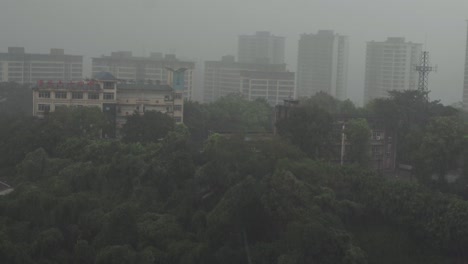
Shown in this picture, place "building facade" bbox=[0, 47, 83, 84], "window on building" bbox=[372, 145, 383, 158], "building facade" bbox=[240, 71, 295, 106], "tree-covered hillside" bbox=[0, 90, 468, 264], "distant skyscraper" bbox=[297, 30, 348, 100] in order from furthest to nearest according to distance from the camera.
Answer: "distant skyscraper" bbox=[297, 30, 348, 100]
"building facade" bbox=[0, 47, 83, 84]
"building facade" bbox=[240, 71, 295, 106]
"window on building" bbox=[372, 145, 383, 158]
"tree-covered hillside" bbox=[0, 90, 468, 264]

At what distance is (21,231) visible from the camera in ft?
15.3

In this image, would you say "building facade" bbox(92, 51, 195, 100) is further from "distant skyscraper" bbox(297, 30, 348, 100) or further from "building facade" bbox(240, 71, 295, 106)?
"distant skyscraper" bbox(297, 30, 348, 100)

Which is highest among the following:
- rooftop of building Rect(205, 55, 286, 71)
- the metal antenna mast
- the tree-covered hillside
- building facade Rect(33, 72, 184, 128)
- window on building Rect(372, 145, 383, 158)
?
rooftop of building Rect(205, 55, 286, 71)

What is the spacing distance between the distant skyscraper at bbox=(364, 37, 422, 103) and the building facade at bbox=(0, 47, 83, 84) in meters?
8.44

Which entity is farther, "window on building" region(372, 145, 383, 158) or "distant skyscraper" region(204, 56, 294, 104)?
"distant skyscraper" region(204, 56, 294, 104)

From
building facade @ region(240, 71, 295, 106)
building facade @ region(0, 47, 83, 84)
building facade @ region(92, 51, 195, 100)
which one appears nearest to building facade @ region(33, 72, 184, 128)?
building facade @ region(240, 71, 295, 106)

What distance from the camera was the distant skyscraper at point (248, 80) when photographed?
56.1 ft

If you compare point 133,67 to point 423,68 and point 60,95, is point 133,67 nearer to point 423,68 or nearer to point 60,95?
point 60,95

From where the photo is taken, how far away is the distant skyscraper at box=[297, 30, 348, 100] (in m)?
20.3

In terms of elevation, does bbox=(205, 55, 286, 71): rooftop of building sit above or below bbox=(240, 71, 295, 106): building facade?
above

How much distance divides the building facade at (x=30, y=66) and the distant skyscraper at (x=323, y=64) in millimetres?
6970

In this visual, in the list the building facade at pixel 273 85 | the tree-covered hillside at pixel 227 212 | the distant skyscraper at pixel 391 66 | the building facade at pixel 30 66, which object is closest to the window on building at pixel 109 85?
the tree-covered hillside at pixel 227 212

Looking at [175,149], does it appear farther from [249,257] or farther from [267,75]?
[267,75]

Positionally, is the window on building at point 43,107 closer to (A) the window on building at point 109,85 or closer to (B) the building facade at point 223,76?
(A) the window on building at point 109,85
